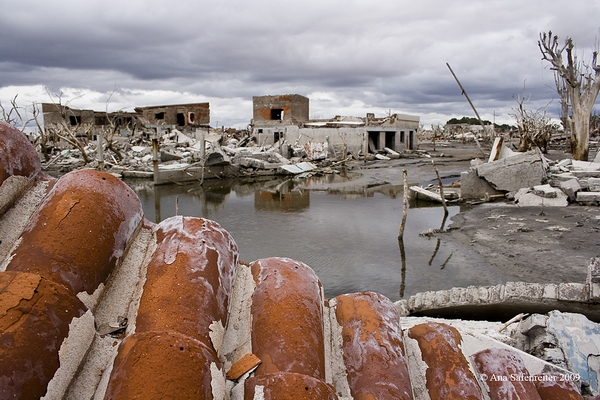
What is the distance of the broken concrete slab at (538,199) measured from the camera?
1298 centimetres

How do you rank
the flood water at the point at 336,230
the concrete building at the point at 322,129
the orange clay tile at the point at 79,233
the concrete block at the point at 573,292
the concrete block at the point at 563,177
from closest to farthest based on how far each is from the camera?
the orange clay tile at the point at 79,233, the concrete block at the point at 573,292, the flood water at the point at 336,230, the concrete block at the point at 563,177, the concrete building at the point at 322,129

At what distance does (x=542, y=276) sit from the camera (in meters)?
7.71

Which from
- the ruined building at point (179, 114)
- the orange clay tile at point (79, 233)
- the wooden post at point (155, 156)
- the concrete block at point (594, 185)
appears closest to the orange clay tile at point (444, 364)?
the orange clay tile at point (79, 233)

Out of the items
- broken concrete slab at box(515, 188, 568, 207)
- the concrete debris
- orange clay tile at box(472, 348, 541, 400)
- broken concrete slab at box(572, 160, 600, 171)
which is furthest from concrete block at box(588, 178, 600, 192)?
orange clay tile at box(472, 348, 541, 400)

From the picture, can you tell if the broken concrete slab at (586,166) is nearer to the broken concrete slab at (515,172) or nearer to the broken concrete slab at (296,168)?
the broken concrete slab at (515,172)

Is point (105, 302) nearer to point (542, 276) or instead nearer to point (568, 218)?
point (542, 276)

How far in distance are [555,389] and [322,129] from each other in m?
33.0

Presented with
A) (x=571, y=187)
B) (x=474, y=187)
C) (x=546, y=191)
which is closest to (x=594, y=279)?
(x=546, y=191)

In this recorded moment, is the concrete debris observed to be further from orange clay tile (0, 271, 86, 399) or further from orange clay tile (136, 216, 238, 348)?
orange clay tile (0, 271, 86, 399)

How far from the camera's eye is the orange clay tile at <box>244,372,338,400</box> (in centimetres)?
110

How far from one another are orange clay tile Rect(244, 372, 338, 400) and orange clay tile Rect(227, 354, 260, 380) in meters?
0.10

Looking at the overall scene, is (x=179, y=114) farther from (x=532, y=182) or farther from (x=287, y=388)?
(x=287, y=388)

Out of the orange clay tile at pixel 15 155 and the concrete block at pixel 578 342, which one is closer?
the orange clay tile at pixel 15 155

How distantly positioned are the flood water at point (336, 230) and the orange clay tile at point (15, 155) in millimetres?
3945
